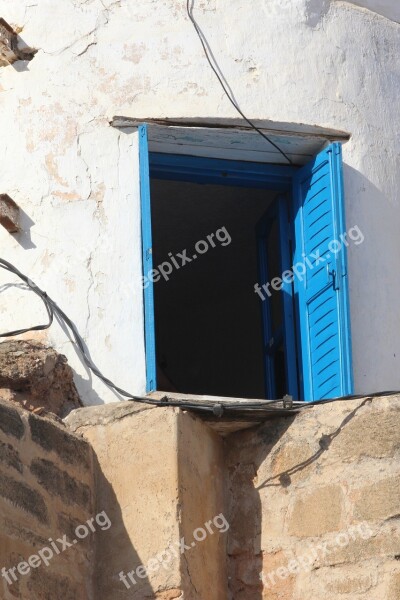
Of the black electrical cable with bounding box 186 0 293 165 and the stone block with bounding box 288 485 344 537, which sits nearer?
the stone block with bounding box 288 485 344 537

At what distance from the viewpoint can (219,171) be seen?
9.95 m

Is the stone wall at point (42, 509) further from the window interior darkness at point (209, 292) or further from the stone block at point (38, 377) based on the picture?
the window interior darkness at point (209, 292)

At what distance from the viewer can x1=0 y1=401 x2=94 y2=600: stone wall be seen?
791cm

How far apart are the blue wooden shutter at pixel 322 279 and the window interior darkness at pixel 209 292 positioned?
5.02 feet

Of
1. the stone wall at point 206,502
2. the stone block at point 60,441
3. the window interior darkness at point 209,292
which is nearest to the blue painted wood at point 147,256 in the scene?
the stone wall at point 206,502

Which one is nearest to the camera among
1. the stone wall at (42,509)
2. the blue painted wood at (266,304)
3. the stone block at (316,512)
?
the stone wall at (42,509)

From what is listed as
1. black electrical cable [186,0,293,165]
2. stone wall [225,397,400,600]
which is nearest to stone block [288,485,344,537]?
stone wall [225,397,400,600]

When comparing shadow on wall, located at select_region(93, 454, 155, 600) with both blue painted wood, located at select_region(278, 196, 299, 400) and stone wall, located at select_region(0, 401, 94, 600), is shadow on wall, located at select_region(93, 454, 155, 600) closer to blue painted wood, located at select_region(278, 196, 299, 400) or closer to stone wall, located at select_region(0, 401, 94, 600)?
stone wall, located at select_region(0, 401, 94, 600)

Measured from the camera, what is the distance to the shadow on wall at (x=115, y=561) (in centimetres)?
835

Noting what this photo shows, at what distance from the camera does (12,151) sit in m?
9.59

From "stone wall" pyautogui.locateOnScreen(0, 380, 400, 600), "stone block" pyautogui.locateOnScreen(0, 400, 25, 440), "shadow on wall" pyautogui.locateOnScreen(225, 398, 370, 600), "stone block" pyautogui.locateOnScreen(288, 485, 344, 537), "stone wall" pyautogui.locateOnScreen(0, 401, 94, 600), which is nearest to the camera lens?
"stone wall" pyautogui.locateOnScreen(0, 401, 94, 600)

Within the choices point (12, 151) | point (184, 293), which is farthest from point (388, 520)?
point (184, 293)

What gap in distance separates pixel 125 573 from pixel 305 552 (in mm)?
829

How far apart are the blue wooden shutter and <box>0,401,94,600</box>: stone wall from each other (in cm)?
136
